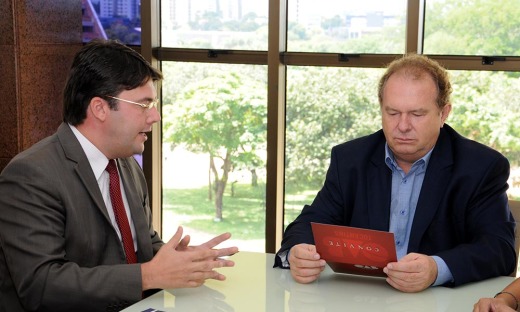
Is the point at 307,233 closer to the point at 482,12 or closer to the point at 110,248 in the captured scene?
the point at 110,248

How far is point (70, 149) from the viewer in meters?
2.80

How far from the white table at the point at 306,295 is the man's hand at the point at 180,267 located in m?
0.05

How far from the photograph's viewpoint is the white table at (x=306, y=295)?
2.41m

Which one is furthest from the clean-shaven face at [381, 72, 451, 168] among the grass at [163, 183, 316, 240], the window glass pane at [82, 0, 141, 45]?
the window glass pane at [82, 0, 141, 45]

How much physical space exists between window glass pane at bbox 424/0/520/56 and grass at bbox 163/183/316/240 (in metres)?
1.27

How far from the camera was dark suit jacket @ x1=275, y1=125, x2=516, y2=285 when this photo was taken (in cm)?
279

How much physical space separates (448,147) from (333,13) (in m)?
2.09

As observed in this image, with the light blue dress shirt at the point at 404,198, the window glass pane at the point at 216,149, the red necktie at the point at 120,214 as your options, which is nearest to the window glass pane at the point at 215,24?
the window glass pane at the point at 216,149

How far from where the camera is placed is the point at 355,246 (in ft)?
8.21

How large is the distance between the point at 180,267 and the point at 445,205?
105cm

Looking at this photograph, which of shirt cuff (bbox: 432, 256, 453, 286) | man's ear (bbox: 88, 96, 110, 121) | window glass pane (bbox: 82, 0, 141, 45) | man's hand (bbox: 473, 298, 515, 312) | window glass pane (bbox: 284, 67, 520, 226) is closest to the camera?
man's hand (bbox: 473, 298, 515, 312)

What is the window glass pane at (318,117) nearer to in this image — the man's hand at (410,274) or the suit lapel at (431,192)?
the suit lapel at (431,192)

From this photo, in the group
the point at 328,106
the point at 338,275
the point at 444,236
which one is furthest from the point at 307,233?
the point at 328,106

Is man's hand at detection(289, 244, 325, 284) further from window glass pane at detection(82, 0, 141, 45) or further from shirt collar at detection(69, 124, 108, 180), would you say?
window glass pane at detection(82, 0, 141, 45)
